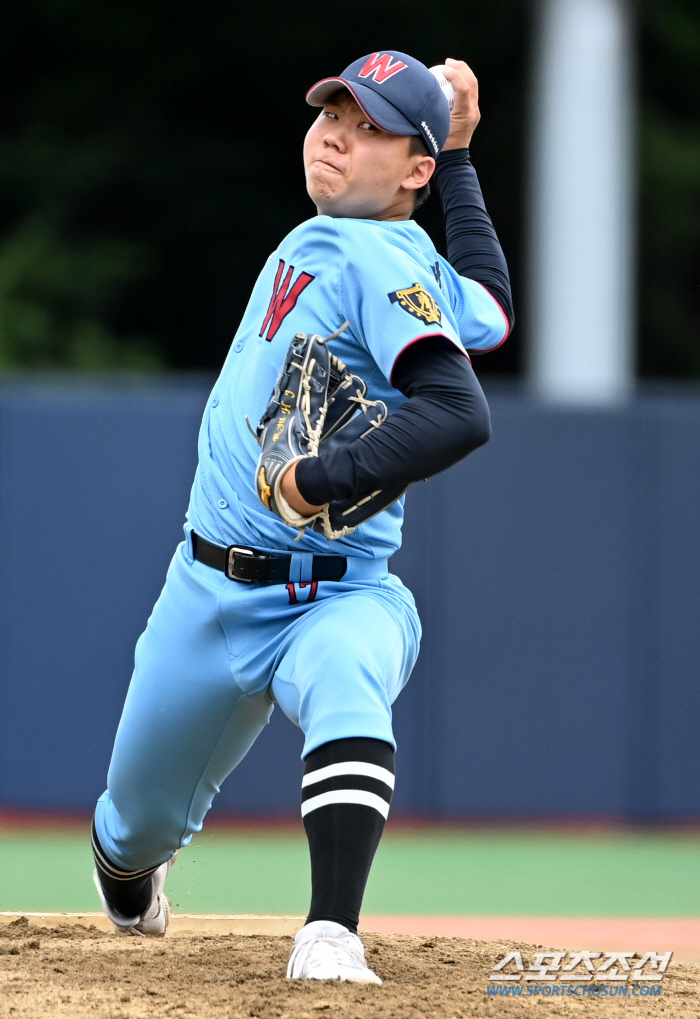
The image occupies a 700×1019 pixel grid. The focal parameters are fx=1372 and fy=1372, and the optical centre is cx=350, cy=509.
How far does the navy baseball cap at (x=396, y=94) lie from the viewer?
9.45 feet

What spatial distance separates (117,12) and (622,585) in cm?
799

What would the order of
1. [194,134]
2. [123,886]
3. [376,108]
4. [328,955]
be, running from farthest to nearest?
[194,134], [123,886], [376,108], [328,955]

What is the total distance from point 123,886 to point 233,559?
3.43 ft

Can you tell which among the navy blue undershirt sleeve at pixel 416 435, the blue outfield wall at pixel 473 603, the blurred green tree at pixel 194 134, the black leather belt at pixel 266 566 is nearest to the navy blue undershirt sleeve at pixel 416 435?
the navy blue undershirt sleeve at pixel 416 435

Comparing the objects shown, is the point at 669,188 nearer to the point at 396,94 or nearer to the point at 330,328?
the point at 396,94

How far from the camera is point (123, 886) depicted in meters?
3.45

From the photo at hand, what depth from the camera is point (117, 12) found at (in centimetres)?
1233

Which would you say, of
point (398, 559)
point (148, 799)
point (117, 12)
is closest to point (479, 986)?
point (148, 799)

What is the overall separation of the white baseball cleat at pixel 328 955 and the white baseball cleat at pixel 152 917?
95cm

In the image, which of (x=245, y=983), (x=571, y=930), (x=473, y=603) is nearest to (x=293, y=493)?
(x=245, y=983)

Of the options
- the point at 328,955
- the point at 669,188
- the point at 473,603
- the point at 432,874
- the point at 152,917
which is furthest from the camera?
the point at 669,188

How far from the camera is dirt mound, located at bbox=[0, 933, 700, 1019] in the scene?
2.56 metres

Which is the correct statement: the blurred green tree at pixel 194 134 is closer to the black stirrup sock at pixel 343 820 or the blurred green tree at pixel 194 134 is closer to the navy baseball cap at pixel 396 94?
the navy baseball cap at pixel 396 94

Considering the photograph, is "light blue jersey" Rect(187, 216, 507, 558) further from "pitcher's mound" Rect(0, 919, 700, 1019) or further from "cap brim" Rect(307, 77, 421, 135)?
"pitcher's mound" Rect(0, 919, 700, 1019)
